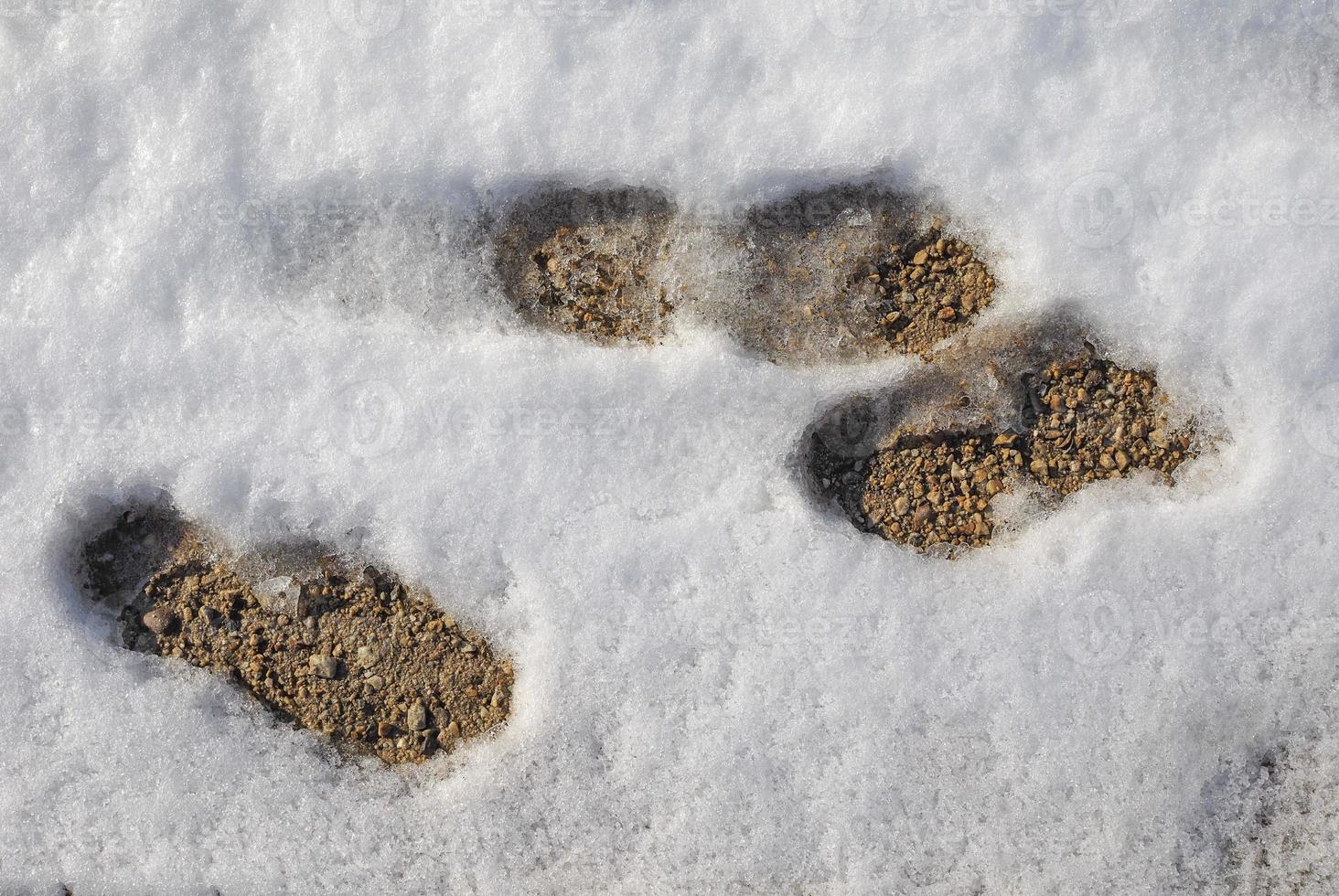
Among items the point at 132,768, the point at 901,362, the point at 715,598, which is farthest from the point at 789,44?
the point at 132,768

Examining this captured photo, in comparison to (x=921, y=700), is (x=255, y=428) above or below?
above

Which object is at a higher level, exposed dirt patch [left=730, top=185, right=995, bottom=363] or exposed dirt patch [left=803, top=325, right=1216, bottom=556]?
exposed dirt patch [left=730, top=185, right=995, bottom=363]

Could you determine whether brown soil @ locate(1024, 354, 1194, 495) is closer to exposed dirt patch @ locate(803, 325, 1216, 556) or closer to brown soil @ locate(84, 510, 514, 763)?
exposed dirt patch @ locate(803, 325, 1216, 556)

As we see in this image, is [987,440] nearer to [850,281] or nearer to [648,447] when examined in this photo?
[850,281]

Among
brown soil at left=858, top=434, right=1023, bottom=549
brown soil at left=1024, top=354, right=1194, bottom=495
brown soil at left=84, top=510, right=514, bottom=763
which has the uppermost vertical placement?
brown soil at left=1024, top=354, right=1194, bottom=495

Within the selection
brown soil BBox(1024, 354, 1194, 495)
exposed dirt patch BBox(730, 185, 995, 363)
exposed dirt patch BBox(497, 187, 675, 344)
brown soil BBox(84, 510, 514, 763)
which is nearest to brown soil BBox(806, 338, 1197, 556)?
brown soil BBox(1024, 354, 1194, 495)

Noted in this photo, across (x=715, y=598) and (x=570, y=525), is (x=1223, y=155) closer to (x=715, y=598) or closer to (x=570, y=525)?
(x=715, y=598)
